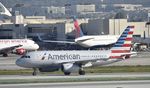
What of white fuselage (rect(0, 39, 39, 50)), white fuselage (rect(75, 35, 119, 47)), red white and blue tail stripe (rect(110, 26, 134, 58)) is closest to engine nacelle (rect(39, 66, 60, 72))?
red white and blue tail stripe (rect(110, 26, 134, 58))

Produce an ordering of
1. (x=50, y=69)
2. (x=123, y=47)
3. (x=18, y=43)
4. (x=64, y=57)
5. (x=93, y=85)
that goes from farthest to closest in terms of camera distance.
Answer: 1. (x=18, y=43)
2. (x=123, y=47)
3. (x=64, y=57)
4. (x=50, y=69)
5. (x=93, y=85)

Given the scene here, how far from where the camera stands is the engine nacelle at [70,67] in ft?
217

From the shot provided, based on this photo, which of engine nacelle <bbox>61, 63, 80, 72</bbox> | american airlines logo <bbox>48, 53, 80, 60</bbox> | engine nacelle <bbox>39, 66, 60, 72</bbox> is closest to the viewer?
engine nacelle <bbox>61, 63, 80, 72</bbox>

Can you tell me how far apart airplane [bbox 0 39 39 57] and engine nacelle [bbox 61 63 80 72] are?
2227 inches

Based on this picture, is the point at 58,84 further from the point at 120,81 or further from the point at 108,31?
the point at 108,31

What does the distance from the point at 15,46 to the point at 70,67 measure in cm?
5919

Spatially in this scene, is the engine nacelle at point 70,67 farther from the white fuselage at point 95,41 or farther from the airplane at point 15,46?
the white fuselage at point 95,41

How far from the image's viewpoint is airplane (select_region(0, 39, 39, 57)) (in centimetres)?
12300

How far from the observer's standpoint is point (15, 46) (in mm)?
124500

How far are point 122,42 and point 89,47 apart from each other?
77291 mm

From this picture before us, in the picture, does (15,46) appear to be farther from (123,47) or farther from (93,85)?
(93,85)

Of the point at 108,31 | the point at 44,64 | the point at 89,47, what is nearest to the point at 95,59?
the point at 44,64

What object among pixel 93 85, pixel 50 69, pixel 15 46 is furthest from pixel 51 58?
pixel 15 46

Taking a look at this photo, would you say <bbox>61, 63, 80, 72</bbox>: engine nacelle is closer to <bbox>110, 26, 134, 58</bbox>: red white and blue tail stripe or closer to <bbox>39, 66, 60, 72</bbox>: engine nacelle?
<bbox>39, 66, 60, 72</bbox>: engine nacelle
